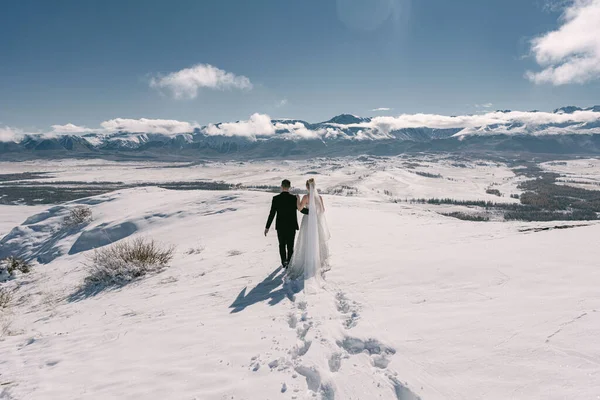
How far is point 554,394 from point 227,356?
3.71 metres

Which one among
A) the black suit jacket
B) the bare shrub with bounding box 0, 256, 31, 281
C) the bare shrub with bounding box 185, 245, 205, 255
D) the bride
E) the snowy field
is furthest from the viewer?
the bare shrub with bounding box 0, 256, 31, 281

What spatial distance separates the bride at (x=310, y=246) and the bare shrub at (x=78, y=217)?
22276 mm

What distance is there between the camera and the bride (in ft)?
25.4

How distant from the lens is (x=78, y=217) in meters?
24.4

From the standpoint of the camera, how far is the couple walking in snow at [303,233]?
25.6ft

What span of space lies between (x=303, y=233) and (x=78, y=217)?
23.5 metres

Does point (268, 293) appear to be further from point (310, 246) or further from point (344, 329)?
point (344, 329)

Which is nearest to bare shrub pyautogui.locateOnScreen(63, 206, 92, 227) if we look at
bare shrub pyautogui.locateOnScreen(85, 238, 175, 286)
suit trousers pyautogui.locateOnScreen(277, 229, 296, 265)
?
bare shrub pyautogui.locateOnScreen(85, 238, 175, 286)

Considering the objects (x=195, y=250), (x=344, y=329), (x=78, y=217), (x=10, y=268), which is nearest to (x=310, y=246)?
(x=344, y=329)

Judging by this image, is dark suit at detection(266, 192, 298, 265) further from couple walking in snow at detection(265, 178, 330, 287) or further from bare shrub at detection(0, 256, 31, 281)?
bare shrub at detection(0, 256, 31, 281)

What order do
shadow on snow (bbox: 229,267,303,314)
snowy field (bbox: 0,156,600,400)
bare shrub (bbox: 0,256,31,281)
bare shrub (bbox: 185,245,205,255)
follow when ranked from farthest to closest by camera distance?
1. bare shrub (bbox: 0,256,31,281)
2. bare shrub (bbox: 185,245,205,255)
3. shadow on snow (bbox: 229,267,303,314)
4. snowy field (bbox: 0,156,600,400)

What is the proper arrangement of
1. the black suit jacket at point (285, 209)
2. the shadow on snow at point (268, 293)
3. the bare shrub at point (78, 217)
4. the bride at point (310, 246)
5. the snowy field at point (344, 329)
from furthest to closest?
the bare shrub at point (78, 217)
the black suit jacket at point (285, 209)
the bride at point (310, 246)
the shadow on snow at point (268, 293)
the snowy field at point (344, 329)

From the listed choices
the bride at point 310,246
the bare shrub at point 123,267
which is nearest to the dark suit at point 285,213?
the bride at point 310,246

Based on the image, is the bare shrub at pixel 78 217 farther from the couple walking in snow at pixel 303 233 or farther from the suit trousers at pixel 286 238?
the couple walking in snow at pixel 303 233
